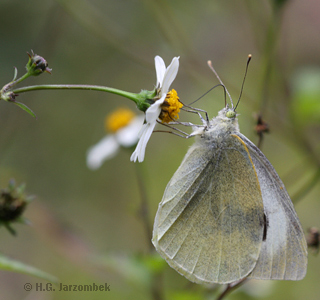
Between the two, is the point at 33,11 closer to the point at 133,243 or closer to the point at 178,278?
the point at 133,243

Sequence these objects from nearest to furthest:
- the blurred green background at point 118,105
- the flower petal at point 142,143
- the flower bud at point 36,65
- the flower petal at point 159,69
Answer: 1. the flower bud at point 36,65
2. the flower petal at point 142,143
3. the flower petal at point 159,69
4. the blurred green background at point 118,105

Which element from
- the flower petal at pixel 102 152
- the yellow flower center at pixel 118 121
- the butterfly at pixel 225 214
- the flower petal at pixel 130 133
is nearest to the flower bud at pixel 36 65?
the butterfly at pixel 225 214

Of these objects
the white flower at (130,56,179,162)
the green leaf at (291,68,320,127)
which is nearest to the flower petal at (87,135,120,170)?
the white flower at (130,56,179,162)

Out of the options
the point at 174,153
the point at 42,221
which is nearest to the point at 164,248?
the point at 42,221

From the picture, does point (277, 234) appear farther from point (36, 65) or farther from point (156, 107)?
point (36, 65)

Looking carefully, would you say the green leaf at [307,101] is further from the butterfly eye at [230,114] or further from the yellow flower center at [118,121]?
the yellow flower center at [118,121]

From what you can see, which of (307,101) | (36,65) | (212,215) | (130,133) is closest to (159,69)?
(36,65)
